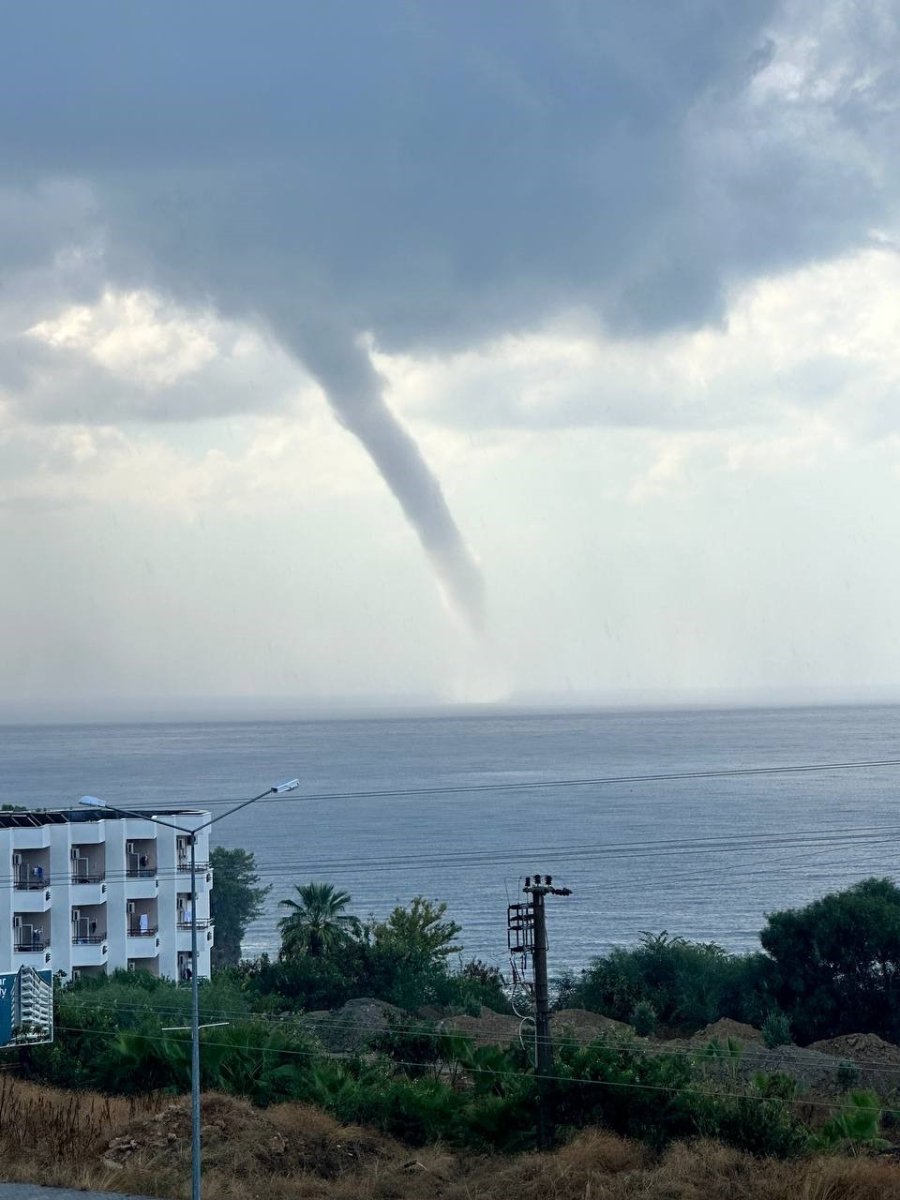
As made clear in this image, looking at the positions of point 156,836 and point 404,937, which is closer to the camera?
point 404,937

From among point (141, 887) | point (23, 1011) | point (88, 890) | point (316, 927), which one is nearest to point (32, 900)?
point (88, 890)

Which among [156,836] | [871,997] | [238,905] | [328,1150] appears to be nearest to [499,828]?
[238,905]

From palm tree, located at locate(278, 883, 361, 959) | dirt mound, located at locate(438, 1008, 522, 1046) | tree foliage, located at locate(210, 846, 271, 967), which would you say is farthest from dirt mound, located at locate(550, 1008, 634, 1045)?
tree foliage, located at locate(210, 846, 271, 967)

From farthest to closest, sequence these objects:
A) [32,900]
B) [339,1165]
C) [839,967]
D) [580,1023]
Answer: [32,900] → [839,967] → [580,1023] → [339,1165]

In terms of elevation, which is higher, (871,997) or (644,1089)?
(644,1089)

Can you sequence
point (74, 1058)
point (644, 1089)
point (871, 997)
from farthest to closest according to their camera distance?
point (871, 997) → point (74, 1058) → point (644, 1089)

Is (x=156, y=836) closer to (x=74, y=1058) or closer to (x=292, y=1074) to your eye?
(x=74, y=1058)

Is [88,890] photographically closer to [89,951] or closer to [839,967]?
[89,951]
